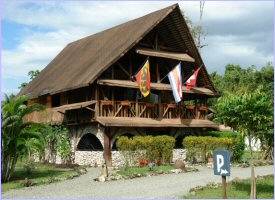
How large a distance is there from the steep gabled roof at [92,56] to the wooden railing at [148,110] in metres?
1.96

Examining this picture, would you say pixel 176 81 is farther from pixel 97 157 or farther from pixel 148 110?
pixel 97 157

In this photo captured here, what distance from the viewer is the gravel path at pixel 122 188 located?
13273 mm

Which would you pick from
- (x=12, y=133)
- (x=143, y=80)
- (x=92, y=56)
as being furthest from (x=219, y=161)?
(x=92, y=56)

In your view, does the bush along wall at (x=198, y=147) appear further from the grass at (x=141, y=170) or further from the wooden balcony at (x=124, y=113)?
the grass at (x=141, y=170)

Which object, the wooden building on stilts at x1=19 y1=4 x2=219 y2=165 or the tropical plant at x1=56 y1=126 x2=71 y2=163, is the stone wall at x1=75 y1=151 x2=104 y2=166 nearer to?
the wooden building on stilts at x1=19 y1=4 x2=219 y2=165

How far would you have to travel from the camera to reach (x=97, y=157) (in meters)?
23.8

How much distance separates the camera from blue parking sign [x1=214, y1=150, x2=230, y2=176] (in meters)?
10.5

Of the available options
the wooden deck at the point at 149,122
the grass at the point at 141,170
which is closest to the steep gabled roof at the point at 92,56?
the wooden deck at the point at 149,122

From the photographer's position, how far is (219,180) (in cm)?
1625

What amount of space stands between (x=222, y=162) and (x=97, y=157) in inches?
546

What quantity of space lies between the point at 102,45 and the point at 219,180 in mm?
14255

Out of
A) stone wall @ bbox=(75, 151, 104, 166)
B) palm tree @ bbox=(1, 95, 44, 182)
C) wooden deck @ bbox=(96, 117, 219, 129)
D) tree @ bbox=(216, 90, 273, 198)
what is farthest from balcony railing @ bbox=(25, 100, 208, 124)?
tree @ bbox=(216, 90, 273, 198)

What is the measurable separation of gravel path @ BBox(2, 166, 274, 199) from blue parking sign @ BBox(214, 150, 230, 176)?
2.20 meters

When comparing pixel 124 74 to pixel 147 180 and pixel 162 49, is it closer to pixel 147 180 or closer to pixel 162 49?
pixel 162 49
